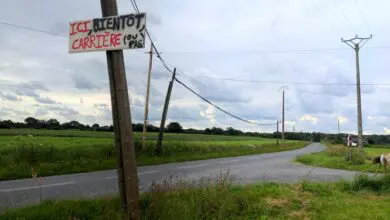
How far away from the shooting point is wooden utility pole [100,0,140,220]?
5570 millimetres

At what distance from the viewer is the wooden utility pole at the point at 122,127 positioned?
18.3 feet

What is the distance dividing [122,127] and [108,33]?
129 cm

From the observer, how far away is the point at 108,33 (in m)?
5.63

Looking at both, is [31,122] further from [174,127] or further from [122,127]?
[122,127]

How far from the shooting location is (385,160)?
1366cm

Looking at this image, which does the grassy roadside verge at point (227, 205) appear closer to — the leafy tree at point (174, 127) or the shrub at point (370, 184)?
the shrub at point (370, 184)

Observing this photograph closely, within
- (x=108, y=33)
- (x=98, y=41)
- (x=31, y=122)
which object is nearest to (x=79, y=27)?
(x=98, y=41)

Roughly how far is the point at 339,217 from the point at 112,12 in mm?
5606

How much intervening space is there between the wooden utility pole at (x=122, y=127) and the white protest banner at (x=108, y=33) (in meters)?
0.13

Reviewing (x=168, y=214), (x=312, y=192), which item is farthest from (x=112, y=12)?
(x=312, y=192)

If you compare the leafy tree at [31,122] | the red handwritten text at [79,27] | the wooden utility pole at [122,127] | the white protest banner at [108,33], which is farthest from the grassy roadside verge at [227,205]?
the leafy tree at [31,122]

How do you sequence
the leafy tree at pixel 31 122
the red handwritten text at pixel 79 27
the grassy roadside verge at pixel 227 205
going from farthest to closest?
the leafy tree at pixel 31 122, the grassy roadside verge at pixel 227 205, the red handwritten text at pixel 79 27

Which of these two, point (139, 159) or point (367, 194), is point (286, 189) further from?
point (139, 159)

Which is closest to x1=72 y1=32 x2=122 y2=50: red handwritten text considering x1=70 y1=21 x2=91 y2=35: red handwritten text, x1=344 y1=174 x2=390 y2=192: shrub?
x1=70 y1=21 x2=91 y2=35: red handwritten text
